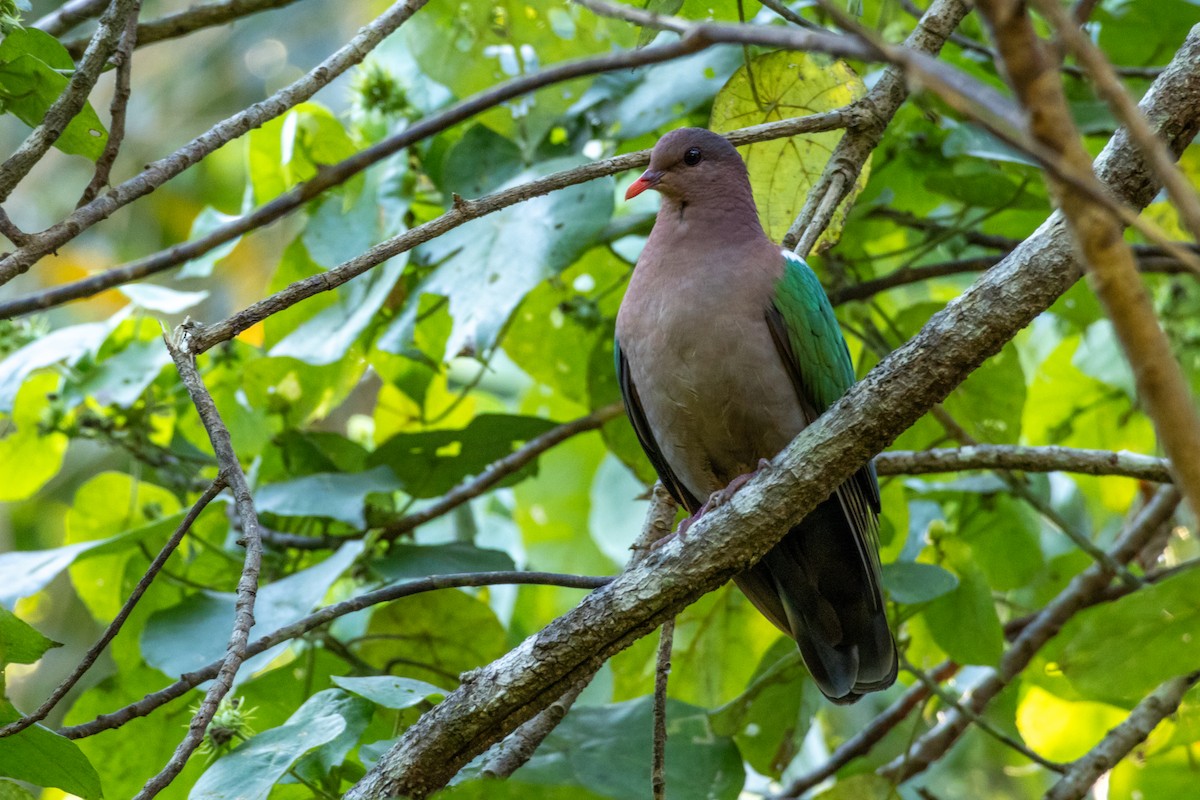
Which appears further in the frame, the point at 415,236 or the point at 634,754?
the point at 634,754

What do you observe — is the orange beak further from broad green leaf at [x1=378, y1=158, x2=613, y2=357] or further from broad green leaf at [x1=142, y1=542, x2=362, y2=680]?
broad green leaf at [x1=142, y1=542, x2=362, y2=680]

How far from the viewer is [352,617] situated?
12.9 feet

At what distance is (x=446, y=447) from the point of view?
381 centimetres

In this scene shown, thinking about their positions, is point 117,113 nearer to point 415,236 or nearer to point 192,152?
point 192,152

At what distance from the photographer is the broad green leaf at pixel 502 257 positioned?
3109 millimetres

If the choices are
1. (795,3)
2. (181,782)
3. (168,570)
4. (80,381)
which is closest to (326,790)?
(181,782)

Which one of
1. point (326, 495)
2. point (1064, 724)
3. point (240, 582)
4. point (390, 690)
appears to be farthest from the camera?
point (1064, 724)

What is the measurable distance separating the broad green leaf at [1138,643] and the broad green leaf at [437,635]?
5.63 feet

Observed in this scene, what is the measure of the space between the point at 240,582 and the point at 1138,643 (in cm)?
240

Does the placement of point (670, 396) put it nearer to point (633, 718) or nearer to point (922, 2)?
point (633, 718)

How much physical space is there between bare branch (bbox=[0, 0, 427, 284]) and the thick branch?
1.15 m

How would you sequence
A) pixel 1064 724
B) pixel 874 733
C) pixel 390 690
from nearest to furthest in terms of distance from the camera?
pixel 390 690, pixel 874 733, pixel 1064 724

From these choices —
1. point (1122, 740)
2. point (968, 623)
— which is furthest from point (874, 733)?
point (1122, 740)

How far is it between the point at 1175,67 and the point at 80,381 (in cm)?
321
